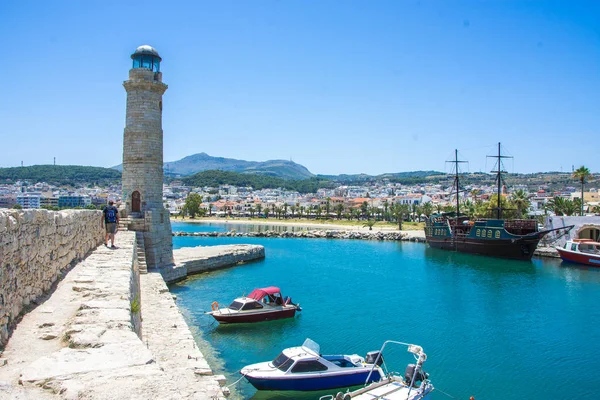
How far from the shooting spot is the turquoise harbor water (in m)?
14.2

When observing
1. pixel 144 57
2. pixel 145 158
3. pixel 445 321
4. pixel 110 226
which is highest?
pixel 144 57

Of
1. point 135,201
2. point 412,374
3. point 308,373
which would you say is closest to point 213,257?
point 135,201

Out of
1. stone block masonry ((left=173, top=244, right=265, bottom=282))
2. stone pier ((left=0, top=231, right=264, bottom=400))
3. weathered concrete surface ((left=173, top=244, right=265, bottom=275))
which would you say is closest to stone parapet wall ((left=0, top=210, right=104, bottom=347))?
stone pier ((left=0, top=231, right=264, bottom=400))

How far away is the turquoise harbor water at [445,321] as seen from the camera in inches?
559

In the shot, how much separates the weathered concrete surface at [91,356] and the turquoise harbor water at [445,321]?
5875 millimetres

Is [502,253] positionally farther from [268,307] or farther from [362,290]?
[268,307]

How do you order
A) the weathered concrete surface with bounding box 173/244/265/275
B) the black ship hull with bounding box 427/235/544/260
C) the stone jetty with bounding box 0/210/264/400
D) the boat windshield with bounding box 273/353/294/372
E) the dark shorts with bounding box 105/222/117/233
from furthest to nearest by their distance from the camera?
1. the black ship hull with bounding box 427/235/544/260
2. the weathered concrete surface with bounding box 173/244/265/275
3. the dark shorts with bounding box 105/222/117/233
4. the boat windshield with bounding box 273/353/294/372
5. the stone jetty with bounding box 0/210/264/400

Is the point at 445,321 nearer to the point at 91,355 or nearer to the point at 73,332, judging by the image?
the point at 73,332

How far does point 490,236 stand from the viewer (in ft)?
146

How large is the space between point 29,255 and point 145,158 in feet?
54.6

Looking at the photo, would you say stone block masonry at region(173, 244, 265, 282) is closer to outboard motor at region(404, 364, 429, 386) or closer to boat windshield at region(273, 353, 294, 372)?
boat windshield at region(273, 353, 294, 372)

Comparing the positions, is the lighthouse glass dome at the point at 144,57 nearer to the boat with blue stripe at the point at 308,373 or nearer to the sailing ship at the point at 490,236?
the boat with blue stripe at the point at 308,373

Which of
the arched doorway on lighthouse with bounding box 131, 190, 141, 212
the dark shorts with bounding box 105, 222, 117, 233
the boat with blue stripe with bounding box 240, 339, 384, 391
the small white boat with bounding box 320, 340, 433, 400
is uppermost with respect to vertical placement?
the arched doorway on lighthouse with bounding box 131, 190, 141, 212

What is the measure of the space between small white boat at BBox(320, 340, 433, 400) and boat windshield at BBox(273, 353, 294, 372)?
1.80 meters
